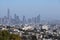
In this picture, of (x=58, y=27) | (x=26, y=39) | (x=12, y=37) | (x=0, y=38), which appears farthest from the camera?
(x=58, y=27)

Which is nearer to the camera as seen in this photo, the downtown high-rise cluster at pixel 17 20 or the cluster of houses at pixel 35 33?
the cluster of houses at pixel 35 33

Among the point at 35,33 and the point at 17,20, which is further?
the point at 17,20

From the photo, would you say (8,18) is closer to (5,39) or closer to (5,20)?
(5,20)

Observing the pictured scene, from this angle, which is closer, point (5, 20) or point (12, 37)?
point (12, 37)

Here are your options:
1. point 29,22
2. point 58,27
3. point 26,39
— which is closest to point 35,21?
point 29,22

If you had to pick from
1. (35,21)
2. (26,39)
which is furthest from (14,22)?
(26,39)

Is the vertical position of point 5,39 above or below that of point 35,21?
above

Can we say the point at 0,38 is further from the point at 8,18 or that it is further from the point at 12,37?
the point at 8,18

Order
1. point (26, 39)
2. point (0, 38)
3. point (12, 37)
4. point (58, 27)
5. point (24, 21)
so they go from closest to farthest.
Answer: point (0, 38) → point (12, 37) → point (26, 39) → point (58, 27) → point (24, 21)

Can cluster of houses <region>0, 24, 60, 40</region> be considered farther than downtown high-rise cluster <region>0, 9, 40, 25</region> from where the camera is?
No
